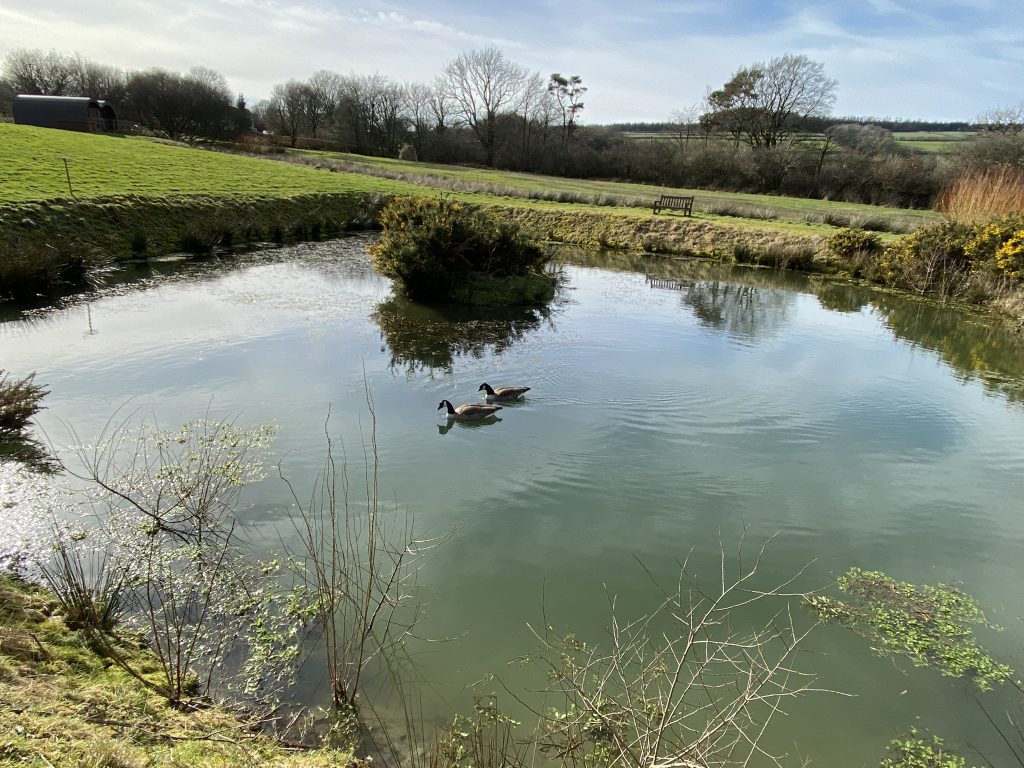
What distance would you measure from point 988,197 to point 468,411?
19783mm

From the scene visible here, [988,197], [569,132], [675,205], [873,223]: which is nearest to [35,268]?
[675,205]

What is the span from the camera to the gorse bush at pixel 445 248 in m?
14.8

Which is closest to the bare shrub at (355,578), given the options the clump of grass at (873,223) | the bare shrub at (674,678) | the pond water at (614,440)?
the pond water at (614,440)

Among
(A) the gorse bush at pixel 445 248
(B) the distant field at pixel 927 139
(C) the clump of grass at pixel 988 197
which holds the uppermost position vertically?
(B) the distant field at pixel 927 139

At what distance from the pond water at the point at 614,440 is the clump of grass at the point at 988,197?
5324 millimetres

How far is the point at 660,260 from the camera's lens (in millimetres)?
24516

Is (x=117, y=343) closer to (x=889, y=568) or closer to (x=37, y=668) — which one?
(x=37, y=668)

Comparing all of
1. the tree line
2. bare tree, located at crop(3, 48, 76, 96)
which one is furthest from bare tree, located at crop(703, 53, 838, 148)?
bare tree, located at crop(3, 48, 76, 96)

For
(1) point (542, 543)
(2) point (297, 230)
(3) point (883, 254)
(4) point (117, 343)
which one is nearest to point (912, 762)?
(1) point (542, 543)

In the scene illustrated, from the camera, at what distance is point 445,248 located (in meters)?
15.0

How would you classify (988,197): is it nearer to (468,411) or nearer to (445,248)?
(445,248)

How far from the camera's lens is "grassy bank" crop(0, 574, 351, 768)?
2.66 m

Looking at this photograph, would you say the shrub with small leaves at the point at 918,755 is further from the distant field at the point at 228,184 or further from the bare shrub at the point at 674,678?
the distant field at the point at 228,184

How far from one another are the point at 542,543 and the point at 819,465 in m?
4.12
